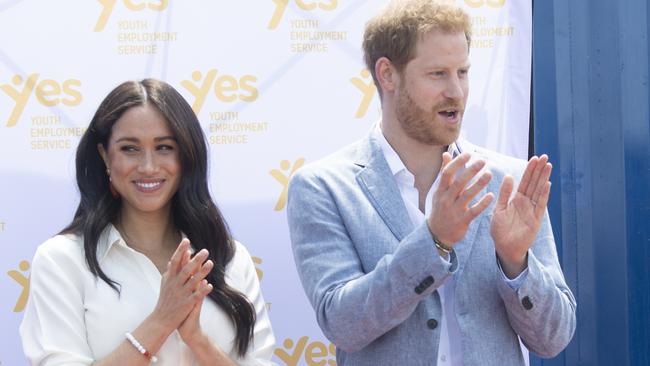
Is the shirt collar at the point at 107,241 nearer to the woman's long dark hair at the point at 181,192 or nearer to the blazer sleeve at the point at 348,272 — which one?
the woman's long dark hair at the point at 181,192

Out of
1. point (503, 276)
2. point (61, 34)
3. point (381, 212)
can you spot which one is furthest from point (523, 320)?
point (61, 34)

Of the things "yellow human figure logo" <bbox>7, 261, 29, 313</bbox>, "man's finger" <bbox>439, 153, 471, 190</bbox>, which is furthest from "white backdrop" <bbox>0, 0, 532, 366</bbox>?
"man's finger" <bbox>439, 153, 471, 190</bbox>

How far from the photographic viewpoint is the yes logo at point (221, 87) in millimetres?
3324

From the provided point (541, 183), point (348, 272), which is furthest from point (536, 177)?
point (348, 272)

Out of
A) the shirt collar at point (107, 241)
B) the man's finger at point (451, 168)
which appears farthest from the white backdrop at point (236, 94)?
the man's finger at point (451, 168)

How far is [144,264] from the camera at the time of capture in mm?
2596

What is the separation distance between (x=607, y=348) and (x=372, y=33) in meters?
1.66

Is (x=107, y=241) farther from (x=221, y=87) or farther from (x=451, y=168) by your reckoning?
(x=451, y=168)

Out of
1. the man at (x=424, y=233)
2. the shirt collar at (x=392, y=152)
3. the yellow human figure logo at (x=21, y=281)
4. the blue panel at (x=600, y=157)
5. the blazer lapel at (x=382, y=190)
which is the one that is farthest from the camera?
the blue panel at (x=600, y=157)

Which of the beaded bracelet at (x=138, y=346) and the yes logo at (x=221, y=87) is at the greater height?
the yes logo at (x=221, y=87)

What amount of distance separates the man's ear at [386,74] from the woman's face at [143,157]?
616 millimetres

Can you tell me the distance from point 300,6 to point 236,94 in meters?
0.40

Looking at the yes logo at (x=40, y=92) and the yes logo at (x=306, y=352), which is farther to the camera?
the yes logo at (x=306, y=352)

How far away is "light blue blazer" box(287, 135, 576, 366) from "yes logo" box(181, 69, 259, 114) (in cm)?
→ 92
